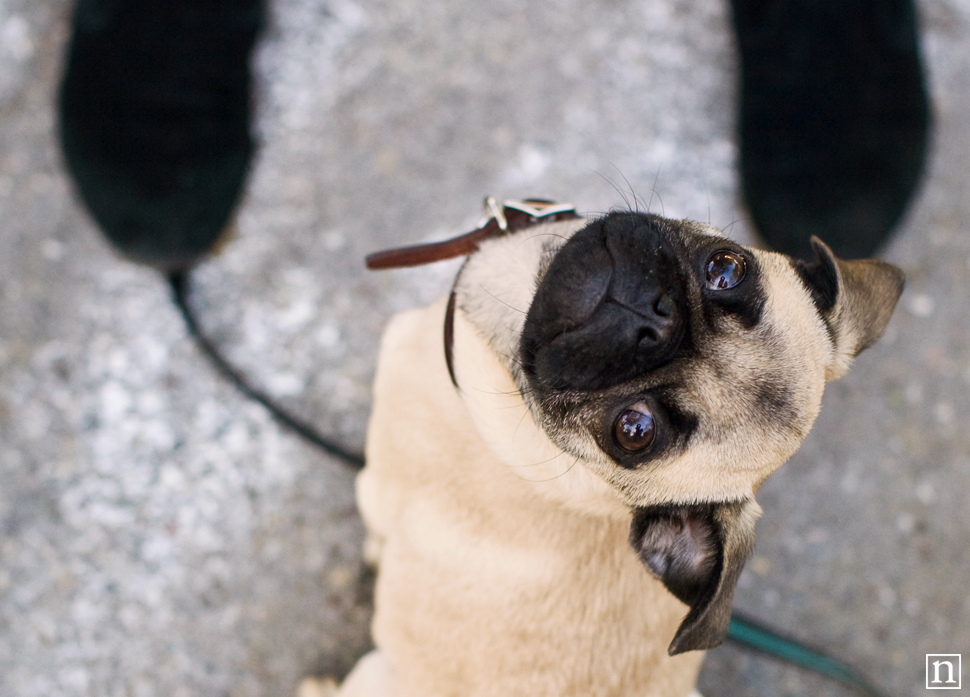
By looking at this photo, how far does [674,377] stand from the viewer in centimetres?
138

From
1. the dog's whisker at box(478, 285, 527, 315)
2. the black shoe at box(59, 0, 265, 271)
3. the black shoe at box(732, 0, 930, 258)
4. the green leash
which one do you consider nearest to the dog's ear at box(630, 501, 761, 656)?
the dog's whisker at box(478, 285, 527, 315)

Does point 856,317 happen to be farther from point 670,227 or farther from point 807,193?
point 807,193

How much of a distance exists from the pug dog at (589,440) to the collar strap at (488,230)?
14 mm

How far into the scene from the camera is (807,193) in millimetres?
2645

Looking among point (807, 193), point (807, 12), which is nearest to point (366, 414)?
point (807, 193)

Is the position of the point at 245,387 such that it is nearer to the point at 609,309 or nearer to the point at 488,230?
the point at 488,230

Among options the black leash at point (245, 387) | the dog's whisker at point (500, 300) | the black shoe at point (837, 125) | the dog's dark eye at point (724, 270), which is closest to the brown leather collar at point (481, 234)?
the dog's whisker at point (500, 300)

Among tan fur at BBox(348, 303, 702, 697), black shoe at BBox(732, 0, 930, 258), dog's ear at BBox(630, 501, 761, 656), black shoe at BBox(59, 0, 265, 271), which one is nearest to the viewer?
dog's ear at BBox(630, 501, 761, 656)

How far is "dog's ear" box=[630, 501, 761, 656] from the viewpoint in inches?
49.3

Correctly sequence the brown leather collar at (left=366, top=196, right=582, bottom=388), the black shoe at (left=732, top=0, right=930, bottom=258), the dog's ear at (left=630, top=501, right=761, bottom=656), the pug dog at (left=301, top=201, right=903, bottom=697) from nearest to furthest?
the dog's ear at (left=630, top=501, right=761, bottom=656)
the pug dog at (left=301, top=201, right=903, bottom=697)
the brown leather collar at (left=366, top=196, right=582, bottom=388)
the black shoe at (left=732, top=0, right=930, bottom=258)

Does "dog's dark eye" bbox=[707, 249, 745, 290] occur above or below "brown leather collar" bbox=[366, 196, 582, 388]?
above

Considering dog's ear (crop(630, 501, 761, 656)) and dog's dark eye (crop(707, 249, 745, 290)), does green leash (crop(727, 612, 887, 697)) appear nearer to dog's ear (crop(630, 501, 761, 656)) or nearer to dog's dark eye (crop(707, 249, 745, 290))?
dog's ear (crop(630, 501, 761, 656))

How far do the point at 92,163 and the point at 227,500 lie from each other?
1.43 m

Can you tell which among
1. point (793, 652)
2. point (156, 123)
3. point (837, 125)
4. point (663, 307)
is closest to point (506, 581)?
point (663, 307)
